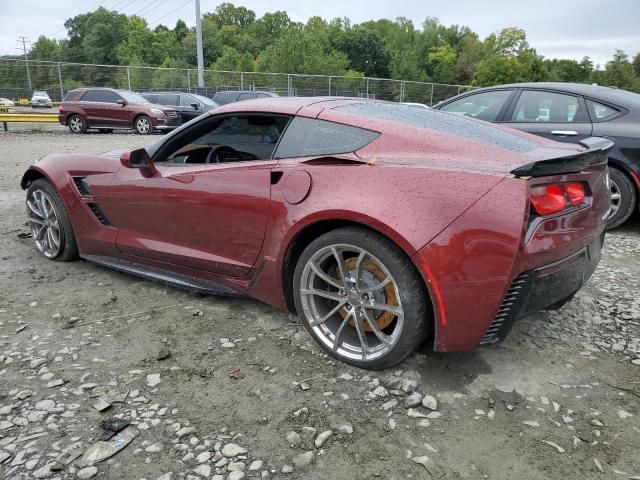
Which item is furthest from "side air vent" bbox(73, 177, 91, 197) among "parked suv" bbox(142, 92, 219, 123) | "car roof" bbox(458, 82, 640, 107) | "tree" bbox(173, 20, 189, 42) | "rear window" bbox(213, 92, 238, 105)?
"tree" bbox(173, 20, 189, 42)

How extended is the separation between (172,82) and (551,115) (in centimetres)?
2444

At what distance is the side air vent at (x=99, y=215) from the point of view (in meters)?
3.72

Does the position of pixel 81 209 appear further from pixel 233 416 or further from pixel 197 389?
pixel 233 416

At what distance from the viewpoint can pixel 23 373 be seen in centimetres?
256

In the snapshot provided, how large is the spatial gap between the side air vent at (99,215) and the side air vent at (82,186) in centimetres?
9

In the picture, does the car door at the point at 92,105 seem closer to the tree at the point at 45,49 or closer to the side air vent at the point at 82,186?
the side air vent at the point at 82,186

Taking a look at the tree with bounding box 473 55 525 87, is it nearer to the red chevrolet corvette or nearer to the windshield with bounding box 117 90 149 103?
the windshield with bounding box 117 90 149 103

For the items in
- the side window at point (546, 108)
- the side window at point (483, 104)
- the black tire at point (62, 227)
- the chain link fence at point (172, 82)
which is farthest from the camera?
the chain link fence at point (172, 82)

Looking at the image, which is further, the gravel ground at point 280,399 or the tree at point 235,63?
the tree at point 235,63

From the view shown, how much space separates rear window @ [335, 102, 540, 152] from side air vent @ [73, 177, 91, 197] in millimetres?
2067

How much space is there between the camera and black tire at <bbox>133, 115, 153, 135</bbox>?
628 inches

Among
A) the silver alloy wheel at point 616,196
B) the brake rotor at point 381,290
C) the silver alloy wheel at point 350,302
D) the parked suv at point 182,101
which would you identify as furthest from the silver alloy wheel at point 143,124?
the brake rotor at point 381,290

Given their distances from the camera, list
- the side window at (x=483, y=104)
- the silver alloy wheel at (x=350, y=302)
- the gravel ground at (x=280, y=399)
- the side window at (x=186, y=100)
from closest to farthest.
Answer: the gravel ground at (x=280, y=399)
the silver alloy wheel at (x=350, y=302)
the side window at (x=483, y=104)
the side window at (x=186, y=100)

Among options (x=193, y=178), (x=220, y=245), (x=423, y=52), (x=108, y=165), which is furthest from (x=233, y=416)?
(x=423, y=52)
